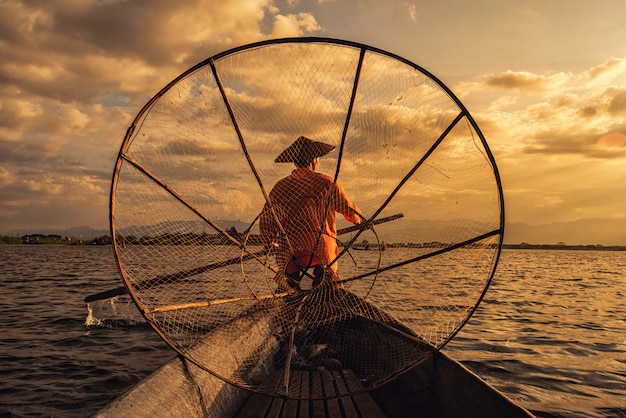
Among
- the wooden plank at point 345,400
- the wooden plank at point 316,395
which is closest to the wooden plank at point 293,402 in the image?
the wooden plank at point 316,395

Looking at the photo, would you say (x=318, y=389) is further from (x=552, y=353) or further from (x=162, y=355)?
(x=552, y=353)

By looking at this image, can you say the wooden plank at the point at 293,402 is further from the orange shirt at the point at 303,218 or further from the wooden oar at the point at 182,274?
the orange shirt at the point at 303,218

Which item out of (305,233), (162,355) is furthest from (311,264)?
(162,355)

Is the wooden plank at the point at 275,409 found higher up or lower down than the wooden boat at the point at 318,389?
lower down

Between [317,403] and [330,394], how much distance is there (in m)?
0.21

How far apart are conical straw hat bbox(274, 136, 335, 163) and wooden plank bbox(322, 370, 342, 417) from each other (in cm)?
212

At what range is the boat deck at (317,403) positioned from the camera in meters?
3.35

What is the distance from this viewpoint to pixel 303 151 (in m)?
4.72

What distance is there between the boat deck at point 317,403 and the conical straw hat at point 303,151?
2.12 m

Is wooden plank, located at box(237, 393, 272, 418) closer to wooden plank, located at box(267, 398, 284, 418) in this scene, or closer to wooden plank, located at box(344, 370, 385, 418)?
wooden plank, located at box(267, 398, 284, 418)

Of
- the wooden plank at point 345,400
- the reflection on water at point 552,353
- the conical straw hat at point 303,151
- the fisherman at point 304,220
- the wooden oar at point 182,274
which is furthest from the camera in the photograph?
the reflection on water at point 552,353

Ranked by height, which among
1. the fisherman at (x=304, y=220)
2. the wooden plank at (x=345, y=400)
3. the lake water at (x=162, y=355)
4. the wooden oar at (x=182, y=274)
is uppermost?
the fisherman at (x=304, y=220)

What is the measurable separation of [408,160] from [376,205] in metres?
0.61

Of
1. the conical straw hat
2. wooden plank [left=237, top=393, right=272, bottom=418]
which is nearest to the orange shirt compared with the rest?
the conical straw hat
